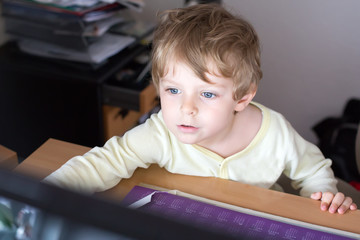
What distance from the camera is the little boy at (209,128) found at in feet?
2.69

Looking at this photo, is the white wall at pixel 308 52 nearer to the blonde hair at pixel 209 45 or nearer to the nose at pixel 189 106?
the blonde hair at pixel 209 45

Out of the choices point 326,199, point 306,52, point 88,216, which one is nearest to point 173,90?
point 326,199

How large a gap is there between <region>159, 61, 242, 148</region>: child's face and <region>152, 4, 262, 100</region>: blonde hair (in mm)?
15

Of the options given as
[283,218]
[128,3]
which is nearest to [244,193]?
[283,218]

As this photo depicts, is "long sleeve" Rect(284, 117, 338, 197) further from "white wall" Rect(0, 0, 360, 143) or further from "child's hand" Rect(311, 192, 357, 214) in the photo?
"white wall" Rect(0, 0, 360, 143)

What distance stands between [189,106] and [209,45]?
0.12 meters

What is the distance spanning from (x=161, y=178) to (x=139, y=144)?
3.2 inches

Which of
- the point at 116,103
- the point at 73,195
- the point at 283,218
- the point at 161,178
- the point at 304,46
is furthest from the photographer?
→ the point at 304,46

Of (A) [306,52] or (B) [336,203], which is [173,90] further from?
(A) [306,52]

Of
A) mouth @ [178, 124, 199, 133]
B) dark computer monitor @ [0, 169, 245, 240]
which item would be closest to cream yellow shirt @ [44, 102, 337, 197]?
mouth @ [178, 124, 199, 133]

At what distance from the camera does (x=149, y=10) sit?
2109mm

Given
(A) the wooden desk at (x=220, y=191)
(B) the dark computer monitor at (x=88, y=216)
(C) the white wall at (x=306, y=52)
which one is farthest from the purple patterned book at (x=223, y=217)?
(C) the white wall at (x=306, y=52)

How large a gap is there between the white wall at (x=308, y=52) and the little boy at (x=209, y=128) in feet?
3.09

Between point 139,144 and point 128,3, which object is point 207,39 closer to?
point 139,144
